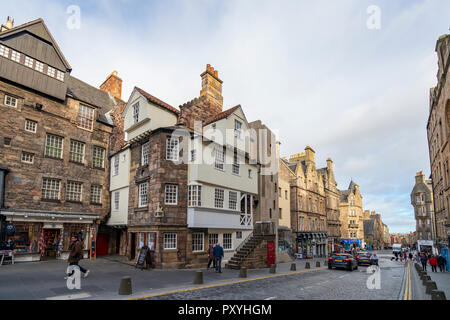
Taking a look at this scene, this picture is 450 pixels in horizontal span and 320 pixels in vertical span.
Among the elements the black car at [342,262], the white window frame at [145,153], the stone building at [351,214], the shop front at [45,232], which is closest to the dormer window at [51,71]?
the white window frame at [145,153]

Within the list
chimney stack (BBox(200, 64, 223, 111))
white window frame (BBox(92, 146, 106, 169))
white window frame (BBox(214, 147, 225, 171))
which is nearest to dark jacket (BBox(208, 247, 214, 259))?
white window frame (BBox(214, 147, 225, 171))

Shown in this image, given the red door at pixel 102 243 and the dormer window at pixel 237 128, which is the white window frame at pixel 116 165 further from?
the dormer window at pixel 237 128

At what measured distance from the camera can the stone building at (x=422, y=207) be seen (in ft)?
190

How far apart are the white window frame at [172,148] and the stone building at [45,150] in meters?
8.71

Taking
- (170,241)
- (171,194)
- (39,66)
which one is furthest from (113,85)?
(170,241)

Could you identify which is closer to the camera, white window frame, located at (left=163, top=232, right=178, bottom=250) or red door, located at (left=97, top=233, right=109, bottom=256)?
white window frame, located at (left=163, top=232, right=178, bottom=250)

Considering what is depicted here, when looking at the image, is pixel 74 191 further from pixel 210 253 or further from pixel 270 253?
pixel 270 253

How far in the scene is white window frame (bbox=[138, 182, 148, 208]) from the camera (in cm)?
1892

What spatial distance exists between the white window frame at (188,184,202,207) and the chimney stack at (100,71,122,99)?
1669 centimetres

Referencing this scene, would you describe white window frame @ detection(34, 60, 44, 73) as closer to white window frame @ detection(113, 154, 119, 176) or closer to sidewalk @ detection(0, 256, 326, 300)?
white window frame @ detection(113, 154, 119, 176)

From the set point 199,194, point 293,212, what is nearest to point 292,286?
point 199,194

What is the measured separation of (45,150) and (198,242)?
12.9 metres

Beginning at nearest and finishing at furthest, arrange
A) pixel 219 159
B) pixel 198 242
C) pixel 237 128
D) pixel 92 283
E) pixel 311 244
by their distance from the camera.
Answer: pixel 92 283 → pixel 198 242 → pixel 219 159 → pixel 237 128 → pixel 311 244

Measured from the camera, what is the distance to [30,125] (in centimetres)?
1975
